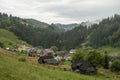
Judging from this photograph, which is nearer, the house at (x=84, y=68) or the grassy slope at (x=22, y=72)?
the grassy slope at (x=22, y=72)

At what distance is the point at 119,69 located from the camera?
89812mm

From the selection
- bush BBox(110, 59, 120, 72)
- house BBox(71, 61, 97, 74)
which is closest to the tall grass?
house BBox(71, 61, 97, 74)

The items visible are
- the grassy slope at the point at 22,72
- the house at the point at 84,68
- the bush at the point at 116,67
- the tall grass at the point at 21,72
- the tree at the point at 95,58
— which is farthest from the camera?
the bush at the point at 116,67

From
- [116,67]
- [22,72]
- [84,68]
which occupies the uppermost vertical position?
[22,72]

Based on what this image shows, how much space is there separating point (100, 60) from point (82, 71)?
15.6 m

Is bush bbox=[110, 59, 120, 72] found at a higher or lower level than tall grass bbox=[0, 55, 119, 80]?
lower

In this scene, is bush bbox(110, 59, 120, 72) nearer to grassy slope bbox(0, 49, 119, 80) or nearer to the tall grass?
grassy slope bbox(0, 49, 119, 80)

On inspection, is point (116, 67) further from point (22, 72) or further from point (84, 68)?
point (22, 72)

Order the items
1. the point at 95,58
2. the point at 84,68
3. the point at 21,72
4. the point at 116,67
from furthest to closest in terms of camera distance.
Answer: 1. the point at 116,67
2. the point at 95,58
3. the point at 84,68
4. the point at 21,72

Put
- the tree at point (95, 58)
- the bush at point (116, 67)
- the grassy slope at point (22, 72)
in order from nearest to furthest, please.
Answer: the grassy slope at point (22, 72) → the tree at point (95, 58) → the bush at point (116, 67)

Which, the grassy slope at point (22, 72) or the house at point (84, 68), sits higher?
the grassy slope at point (22, 72)

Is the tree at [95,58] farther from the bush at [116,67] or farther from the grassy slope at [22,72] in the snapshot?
the grassy slope at [22,72]

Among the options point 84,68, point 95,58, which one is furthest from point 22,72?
point 95,58

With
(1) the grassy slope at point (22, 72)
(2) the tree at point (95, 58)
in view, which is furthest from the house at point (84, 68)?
(1) the grassy slope at point (22, 72)
